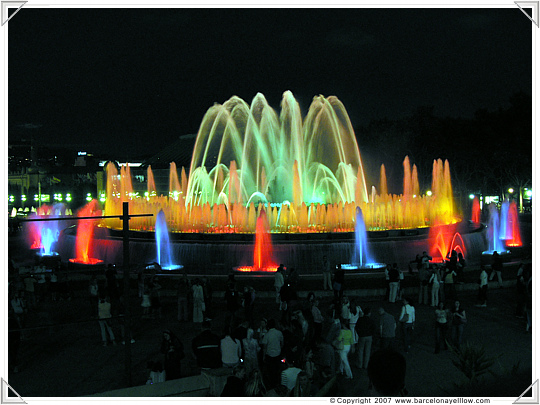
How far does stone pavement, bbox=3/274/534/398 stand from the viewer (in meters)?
9.86

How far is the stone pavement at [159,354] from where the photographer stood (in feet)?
32.3

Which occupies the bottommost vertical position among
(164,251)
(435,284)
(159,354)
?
(159,354)

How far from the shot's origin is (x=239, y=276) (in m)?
19.9

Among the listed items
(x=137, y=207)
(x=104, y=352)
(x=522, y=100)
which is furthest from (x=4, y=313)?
(x=522, y=100)

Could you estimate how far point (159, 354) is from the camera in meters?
12.2

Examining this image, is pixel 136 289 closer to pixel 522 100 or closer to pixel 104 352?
pixel 104 352

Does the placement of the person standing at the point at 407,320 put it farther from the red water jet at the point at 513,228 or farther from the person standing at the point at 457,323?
the red water jet at the point at 513,228

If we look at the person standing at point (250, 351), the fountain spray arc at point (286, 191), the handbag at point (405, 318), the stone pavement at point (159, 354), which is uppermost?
the fountain spray arc at point (286, 191)

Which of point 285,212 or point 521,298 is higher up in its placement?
point 285,212

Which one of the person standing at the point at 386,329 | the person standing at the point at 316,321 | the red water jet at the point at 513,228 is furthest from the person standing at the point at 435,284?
the red water jet at the point at 513,228

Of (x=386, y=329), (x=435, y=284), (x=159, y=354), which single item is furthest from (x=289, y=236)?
(x=386, y=329)

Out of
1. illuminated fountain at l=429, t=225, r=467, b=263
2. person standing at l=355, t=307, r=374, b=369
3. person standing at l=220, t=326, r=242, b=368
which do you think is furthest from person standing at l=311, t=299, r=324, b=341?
illuminated fountain at l=429, t=225, r=467, b=263

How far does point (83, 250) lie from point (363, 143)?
60811mm

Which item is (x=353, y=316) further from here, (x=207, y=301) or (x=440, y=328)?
(x=207, y=301)
